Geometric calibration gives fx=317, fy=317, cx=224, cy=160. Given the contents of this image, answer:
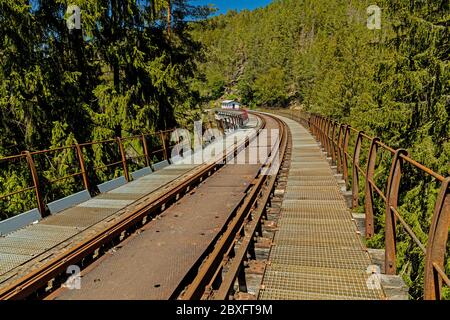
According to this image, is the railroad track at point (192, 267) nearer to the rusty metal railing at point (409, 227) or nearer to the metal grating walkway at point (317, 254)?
the metal grating walkway at point (317, 254)

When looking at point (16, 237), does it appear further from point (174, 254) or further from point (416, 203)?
point (416, 203)

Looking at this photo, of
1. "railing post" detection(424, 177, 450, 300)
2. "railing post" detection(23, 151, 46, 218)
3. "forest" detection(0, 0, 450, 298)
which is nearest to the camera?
"railing post" detection(424, 177, 450, 300)

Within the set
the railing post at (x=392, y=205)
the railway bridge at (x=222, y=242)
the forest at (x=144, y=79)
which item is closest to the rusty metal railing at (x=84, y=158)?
the forest at (x=144, y=79)

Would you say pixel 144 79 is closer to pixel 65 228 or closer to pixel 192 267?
pixel 65 228

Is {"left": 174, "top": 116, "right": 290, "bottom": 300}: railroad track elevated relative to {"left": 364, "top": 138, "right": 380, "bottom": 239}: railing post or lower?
lower

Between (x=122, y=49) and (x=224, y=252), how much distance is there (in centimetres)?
1293

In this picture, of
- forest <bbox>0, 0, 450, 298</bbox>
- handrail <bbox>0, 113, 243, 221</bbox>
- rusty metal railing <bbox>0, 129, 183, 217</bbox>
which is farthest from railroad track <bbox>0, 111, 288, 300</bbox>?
forest <bbox>0, 0, 450, 298</bbox>

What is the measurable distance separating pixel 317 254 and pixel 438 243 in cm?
238

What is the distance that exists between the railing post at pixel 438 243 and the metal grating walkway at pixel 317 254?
A: 3.36 feet

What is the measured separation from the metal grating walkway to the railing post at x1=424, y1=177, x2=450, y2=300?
1024 mm

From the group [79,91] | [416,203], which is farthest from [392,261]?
[79,91]

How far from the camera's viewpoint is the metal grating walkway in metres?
3.88

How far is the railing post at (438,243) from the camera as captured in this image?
2.52m

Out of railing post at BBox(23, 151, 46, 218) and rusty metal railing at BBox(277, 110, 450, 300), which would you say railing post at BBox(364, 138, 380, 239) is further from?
railing post at BBox(23, 151, 46, 218)
